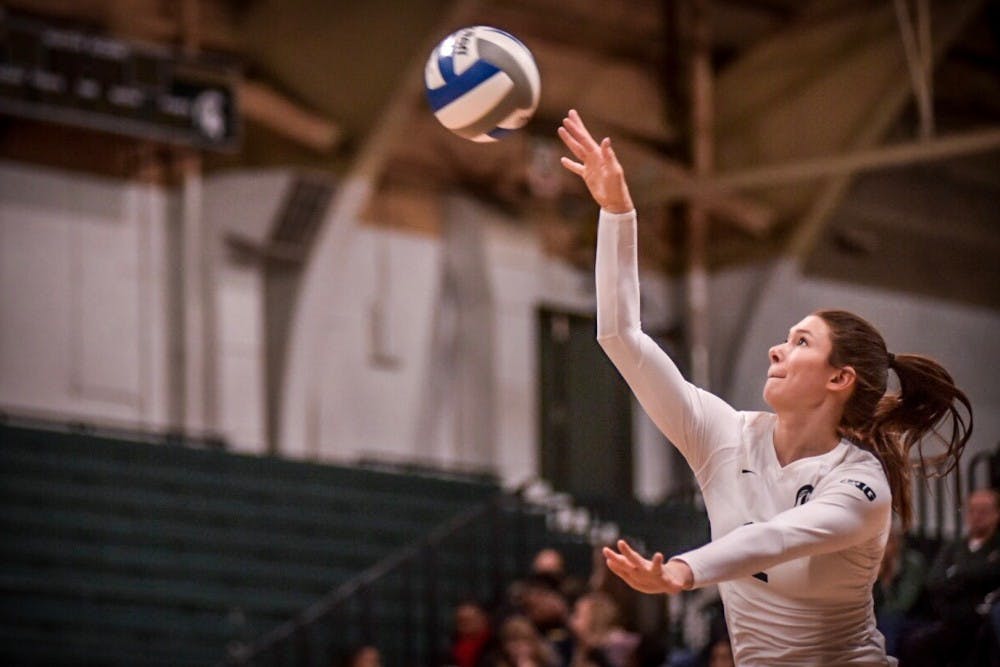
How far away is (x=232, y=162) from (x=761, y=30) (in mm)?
7785

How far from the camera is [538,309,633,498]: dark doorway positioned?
73.5 ft

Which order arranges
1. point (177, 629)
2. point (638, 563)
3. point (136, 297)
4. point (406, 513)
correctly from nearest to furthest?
point (638, 563) → point (177, 629) → point (406, 513) → point (136, 297)

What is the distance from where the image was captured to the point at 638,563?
173 inches

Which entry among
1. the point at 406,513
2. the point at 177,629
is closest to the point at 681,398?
the point at 177,629

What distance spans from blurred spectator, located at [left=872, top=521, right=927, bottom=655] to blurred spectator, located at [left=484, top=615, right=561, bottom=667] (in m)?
3.80

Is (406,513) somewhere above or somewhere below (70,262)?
below

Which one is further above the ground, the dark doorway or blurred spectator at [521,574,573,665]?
the dark doorway

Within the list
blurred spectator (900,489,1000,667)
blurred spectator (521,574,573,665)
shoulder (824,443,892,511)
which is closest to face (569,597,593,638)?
blurred spectator (521,574,573,665)

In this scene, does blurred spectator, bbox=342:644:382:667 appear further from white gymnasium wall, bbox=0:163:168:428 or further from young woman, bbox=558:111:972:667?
young woman, bbox=558:111:972:667

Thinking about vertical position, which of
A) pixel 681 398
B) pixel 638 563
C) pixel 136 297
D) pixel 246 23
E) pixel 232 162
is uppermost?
pixel 246 23

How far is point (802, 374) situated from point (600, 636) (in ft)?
24.9

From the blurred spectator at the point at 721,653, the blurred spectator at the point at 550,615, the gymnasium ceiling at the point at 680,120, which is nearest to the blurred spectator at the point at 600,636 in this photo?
the blurred spectator at the point at 550,615

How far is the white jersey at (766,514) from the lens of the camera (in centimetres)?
461

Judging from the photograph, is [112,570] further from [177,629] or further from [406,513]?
[406,513]
